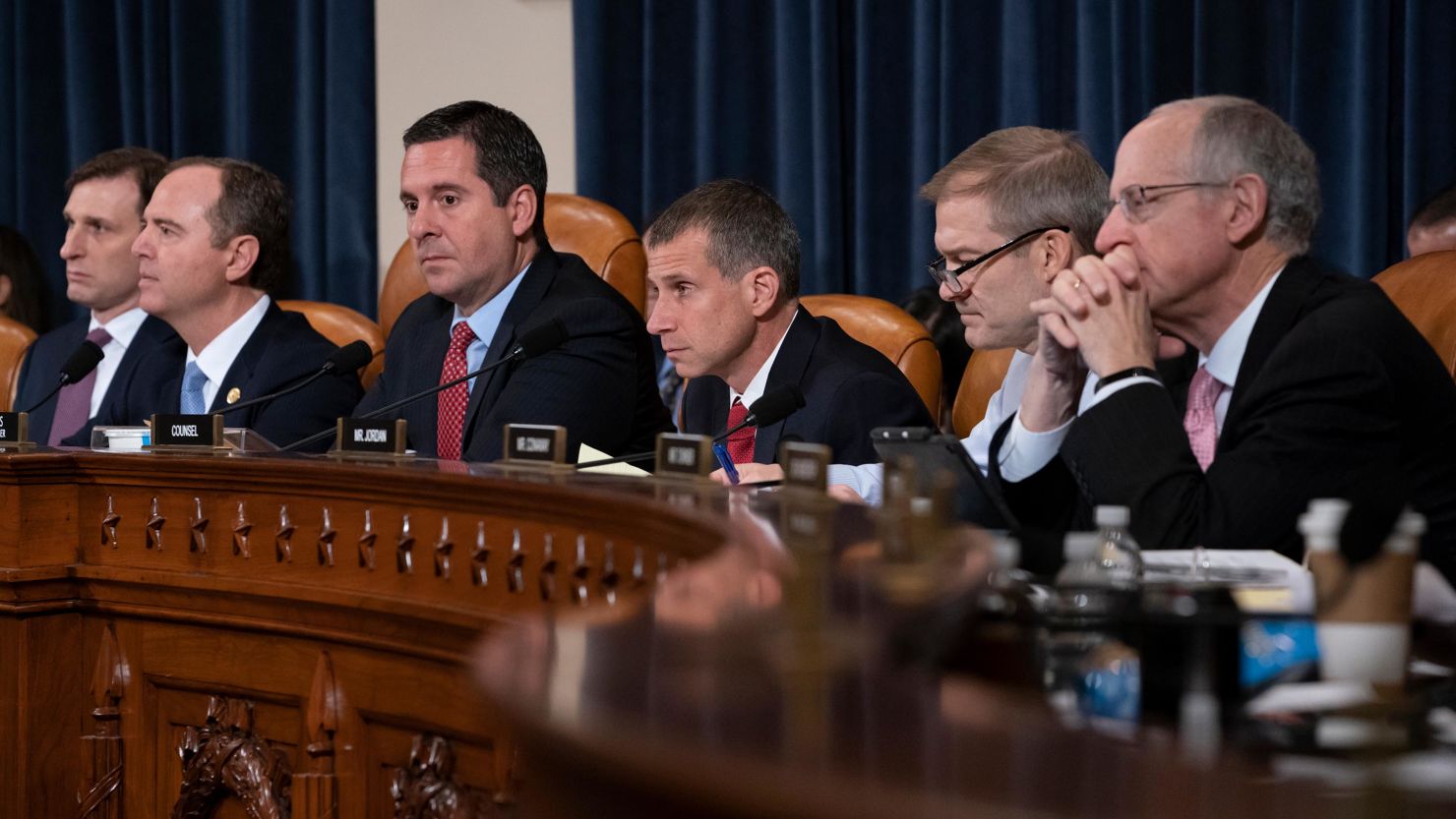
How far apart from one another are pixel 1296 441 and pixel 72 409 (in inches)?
116

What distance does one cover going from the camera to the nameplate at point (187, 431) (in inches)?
103

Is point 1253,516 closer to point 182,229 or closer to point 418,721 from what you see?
point 418,721

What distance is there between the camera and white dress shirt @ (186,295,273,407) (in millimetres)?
3535

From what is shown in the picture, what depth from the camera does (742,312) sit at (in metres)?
2.99

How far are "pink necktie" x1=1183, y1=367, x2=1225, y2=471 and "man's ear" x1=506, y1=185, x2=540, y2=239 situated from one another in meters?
1.50

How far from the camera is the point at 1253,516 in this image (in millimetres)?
1892

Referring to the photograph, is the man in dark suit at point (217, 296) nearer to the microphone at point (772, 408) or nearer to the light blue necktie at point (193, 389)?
the light blue necktie at point (193, 389)

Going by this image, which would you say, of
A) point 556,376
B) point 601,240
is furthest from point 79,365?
point 601,240

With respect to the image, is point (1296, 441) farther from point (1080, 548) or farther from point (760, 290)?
point (760, 290)

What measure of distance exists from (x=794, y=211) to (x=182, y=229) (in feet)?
4.85

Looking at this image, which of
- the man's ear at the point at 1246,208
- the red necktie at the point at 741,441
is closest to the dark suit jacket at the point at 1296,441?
the man's ear at the point at 1246,208

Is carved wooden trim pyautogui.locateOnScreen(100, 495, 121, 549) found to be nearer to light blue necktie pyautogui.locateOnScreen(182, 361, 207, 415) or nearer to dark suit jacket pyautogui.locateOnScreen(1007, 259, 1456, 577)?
light blue necktie pyautogui.locateOnScreen(182, 361, 207, 415)

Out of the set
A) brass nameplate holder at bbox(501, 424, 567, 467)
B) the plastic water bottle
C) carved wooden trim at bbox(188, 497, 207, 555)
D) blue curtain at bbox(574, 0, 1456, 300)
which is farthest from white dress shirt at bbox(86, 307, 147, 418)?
the plastic water bottle

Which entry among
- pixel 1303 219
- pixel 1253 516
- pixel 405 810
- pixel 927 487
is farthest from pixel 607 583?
pixel 1303 219
